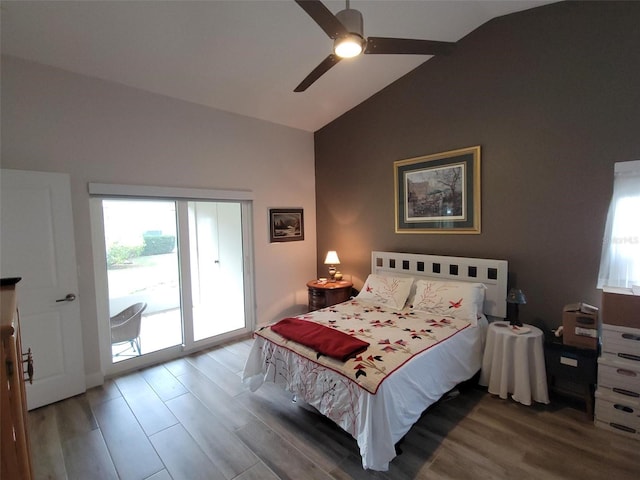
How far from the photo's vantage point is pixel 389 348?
2248mm

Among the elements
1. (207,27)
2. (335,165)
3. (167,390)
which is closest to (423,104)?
(335,165)

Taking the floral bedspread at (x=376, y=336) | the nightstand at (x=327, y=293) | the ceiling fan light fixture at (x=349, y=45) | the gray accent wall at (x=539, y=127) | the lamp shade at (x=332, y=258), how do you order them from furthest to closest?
the lamp shade at (x=332, y=258), the nightstand at (x=327, y=293), the gray accent wall at (x=539, y=127), the floral bedspread at (x=376, y=336), the ceiling fan light fixture at (x=349, y=45)

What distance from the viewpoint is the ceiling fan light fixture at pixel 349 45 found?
174 centimetres

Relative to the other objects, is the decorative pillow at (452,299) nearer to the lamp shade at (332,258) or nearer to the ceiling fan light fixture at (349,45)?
the lamp shade at (332,258)

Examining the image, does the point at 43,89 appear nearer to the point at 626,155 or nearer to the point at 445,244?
the point at 445,244

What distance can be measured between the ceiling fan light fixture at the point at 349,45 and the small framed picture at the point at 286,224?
2.75 m

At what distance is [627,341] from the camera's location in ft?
7.16

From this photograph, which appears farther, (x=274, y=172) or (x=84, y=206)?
(x=274, y=172)

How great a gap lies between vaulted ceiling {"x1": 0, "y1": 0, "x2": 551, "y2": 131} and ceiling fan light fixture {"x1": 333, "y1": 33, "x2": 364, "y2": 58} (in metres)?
0.99

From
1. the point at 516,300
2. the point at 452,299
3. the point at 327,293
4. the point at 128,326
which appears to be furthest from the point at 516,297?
the point at 128,326

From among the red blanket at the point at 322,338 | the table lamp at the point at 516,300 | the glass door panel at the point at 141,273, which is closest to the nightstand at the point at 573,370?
the table lamp at the point at 516,300

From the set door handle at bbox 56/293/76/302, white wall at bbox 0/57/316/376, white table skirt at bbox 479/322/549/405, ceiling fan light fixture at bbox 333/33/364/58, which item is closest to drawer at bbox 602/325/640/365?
white table skirt at bbox 479/322/549/405

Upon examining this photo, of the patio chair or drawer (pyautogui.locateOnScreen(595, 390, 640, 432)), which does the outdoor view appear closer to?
the patio chair

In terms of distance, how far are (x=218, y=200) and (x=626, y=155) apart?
158 inches
